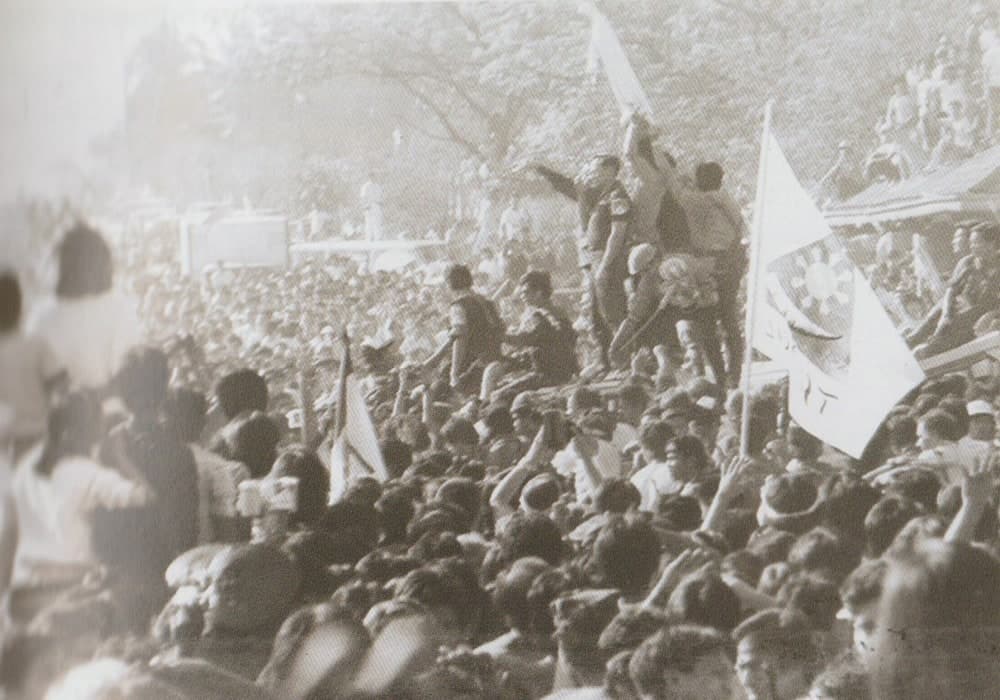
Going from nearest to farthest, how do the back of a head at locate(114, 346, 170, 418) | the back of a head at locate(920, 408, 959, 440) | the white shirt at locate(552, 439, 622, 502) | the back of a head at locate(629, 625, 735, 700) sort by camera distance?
the back of a head at locate(629, 625, 735, 700) < the back of a head at locate(114, 346, 170, 418) < the white shirt at locate(552, 439, 622, 502) < the back of a head at locate(920, 408, 959, 440)

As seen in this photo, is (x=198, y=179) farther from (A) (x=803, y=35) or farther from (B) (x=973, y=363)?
(B) (x=973, y=363)

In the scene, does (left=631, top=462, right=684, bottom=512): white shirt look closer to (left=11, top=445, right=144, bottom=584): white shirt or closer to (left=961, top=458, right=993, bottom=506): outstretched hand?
(left=961, top=458, right=993, bottom=506): outstretched hand

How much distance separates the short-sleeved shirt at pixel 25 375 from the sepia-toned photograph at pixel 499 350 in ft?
0.04

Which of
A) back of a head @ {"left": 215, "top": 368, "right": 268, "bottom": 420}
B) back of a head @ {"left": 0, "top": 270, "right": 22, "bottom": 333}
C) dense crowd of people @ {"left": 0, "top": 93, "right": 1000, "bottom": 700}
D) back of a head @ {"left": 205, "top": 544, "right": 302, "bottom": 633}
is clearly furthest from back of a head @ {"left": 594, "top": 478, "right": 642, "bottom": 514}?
back of a head @ {"left": 0, "top": 270, "right": 22, "bottom": 333}

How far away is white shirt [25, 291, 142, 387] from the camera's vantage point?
17.1 feet

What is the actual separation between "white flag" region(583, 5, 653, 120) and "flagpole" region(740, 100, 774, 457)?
0.47m

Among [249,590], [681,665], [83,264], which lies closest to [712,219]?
[681,665]

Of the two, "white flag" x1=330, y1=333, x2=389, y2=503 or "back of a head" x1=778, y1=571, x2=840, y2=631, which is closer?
"back of a head" x1=778, y1=571, x2=840, y2=631

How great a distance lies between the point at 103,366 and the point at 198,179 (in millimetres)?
813

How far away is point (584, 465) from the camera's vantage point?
5355mm

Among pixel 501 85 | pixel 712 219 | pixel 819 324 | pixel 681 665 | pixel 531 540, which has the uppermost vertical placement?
pixel 501 85

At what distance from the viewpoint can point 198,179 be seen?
17.6 feet

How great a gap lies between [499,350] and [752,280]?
1.05 meters

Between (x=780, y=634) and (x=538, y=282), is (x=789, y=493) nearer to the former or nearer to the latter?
(x=780, y=634)
